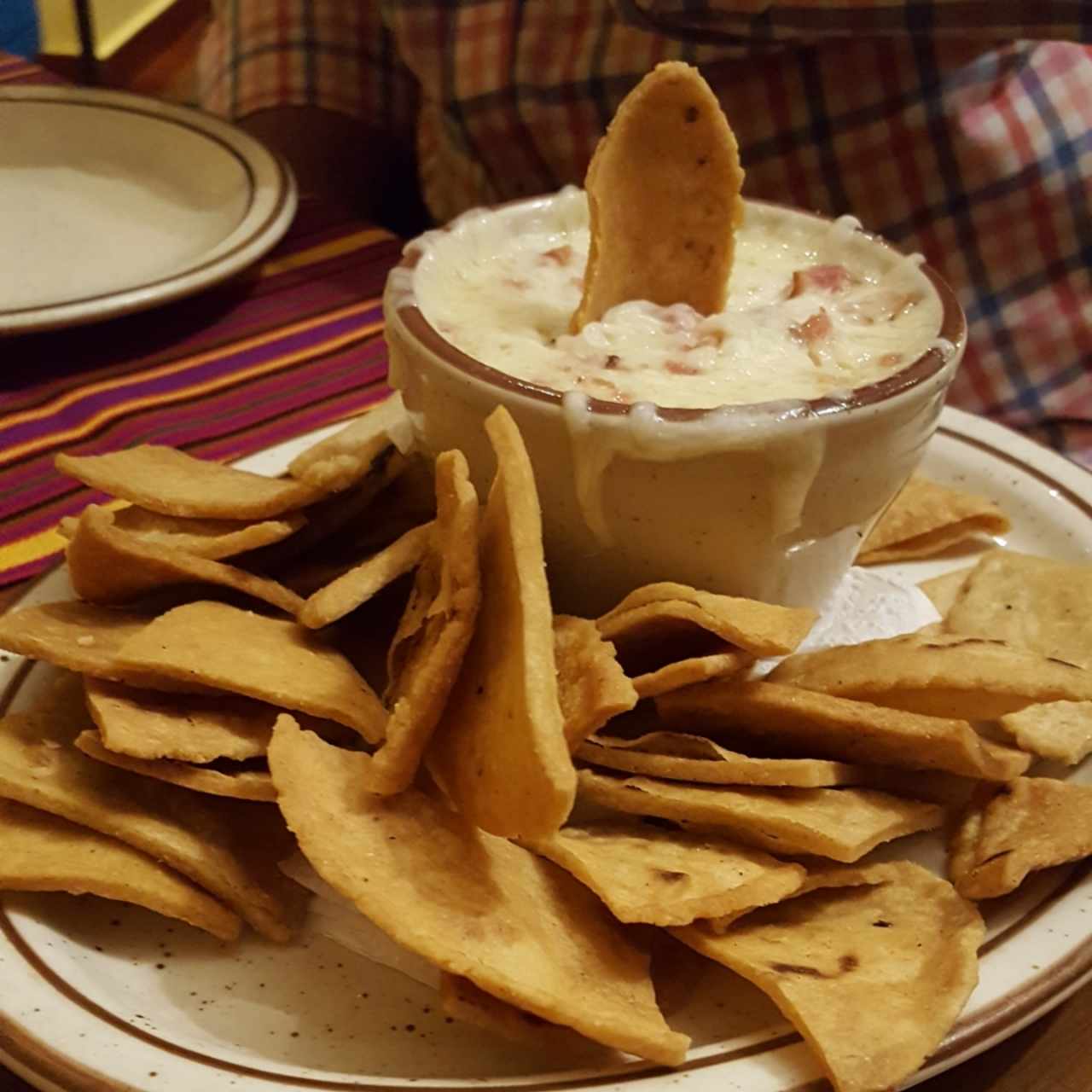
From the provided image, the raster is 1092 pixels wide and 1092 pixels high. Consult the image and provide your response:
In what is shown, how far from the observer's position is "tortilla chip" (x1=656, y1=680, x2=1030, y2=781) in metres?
0.85

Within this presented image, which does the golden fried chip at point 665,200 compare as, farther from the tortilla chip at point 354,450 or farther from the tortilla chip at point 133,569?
the tortilla chip at point 133,569

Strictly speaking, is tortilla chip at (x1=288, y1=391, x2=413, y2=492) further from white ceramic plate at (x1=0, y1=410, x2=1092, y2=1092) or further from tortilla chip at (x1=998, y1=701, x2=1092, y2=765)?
tortilla chip at (x1=998, y1=701, x2=1092, y2=765)

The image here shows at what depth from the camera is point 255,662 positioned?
0.86 metres

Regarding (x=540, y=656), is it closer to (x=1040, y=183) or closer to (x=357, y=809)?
(x=357, y=809)

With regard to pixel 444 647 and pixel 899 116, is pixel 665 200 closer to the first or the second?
pixel 444 647

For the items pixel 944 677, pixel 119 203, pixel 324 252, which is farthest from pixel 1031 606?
pixel 119 203

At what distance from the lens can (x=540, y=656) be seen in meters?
0.72

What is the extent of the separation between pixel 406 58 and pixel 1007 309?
3.22 ft

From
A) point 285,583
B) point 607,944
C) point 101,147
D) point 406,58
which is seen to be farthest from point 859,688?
point 101,147

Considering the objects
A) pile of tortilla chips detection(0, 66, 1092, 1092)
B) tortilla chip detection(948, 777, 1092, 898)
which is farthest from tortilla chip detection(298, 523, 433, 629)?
tortilla chip detection(948, 777, 1092, 898)

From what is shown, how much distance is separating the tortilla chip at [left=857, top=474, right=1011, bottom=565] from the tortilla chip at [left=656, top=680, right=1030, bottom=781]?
0.36 meters

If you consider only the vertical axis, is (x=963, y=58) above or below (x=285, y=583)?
above

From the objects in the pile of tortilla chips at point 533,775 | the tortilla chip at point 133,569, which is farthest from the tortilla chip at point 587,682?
the tortilla chip at point 133,569

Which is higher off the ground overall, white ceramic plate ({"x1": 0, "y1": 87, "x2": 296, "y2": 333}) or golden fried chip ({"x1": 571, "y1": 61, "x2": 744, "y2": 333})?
golden fried chip ({"x1": 571, "y1": 61, "x2": 744, "y2": 333})
